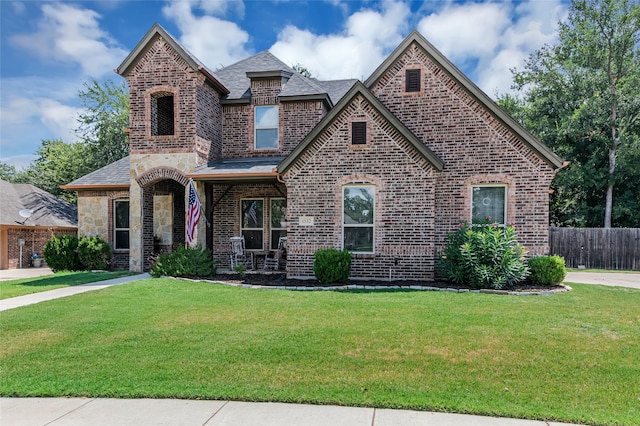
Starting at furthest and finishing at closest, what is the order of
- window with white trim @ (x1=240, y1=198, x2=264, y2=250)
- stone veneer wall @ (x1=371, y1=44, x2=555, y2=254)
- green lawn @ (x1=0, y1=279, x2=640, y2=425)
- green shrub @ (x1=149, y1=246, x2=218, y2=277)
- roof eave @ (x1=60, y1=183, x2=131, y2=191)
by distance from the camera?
roof eave @ (x1=60, y1=183, x2=131, y2=191)
window with white trim @ (x1=240, y1=198, x2=264, y2=250)
green shrub @ (x1=149, y1=246, x2=218, y2=277)
stone veneer wall @ (x1=371, y1=44, x2=555, y2=254)
green lawn @ (x1=0, y1=279, x2=640, y2=425)

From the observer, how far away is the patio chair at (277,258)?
13.8m

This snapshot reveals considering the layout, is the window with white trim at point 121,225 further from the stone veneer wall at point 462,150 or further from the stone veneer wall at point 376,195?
the stone veneer wall at point 462,150

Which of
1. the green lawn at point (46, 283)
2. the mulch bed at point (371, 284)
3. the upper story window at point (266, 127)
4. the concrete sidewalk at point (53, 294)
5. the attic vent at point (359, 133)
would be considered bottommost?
the green lawn at point (46, 283)

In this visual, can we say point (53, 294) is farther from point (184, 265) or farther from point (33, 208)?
point (33, 208)

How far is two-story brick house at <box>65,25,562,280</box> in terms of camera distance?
1124 centimetres

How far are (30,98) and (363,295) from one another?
8.84 meters

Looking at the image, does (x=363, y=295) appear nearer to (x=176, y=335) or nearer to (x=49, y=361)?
(x=176, y=335)

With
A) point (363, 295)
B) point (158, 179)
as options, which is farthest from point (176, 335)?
point (158, 179)

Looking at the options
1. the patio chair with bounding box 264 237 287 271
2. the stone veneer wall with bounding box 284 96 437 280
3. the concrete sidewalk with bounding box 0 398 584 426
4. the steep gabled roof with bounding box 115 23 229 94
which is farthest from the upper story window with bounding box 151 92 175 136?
the concrete sidewalk with bounding box 0 398 584 426

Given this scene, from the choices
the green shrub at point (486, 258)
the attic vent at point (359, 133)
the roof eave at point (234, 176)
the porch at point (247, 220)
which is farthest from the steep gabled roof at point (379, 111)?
the porch at point (247, 220)

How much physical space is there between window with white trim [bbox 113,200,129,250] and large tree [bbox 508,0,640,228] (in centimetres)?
2305

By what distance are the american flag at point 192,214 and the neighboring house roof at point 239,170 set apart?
59cm

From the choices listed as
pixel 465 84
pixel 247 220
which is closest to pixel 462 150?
pixel 465 84

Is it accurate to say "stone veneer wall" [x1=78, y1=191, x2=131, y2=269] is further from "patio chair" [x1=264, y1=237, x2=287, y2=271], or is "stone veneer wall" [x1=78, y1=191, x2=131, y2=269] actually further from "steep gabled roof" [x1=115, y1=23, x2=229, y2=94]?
"patio chair" [x1=264, y1=237, x2=287, y2=271]
